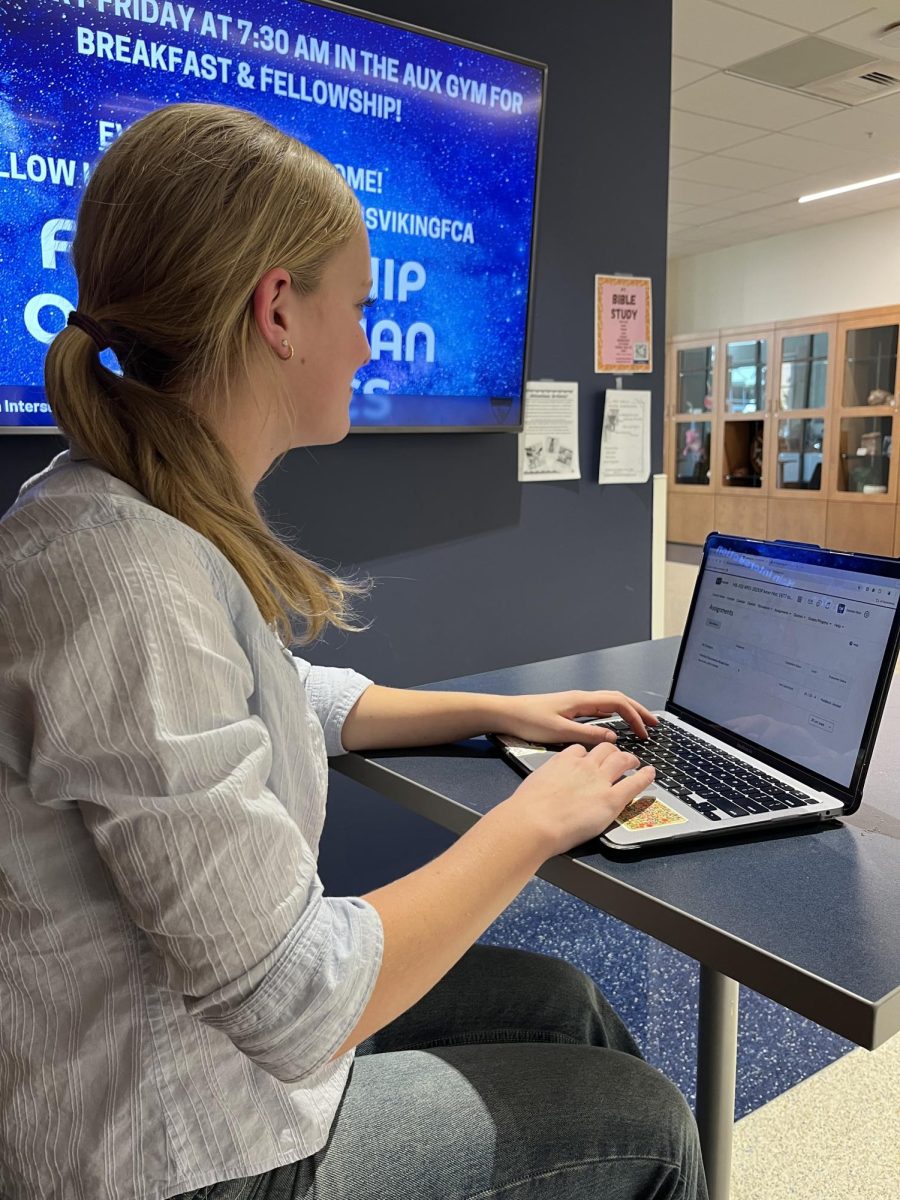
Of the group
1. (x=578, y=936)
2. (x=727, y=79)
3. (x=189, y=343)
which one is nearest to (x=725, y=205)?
(x=727, y=79)

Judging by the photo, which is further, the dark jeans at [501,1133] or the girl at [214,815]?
the dark jeans at [501,1133]

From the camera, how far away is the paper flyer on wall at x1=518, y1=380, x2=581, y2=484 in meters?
2.30

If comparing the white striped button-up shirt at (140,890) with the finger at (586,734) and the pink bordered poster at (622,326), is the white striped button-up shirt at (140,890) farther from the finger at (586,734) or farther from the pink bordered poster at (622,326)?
the pink bordered poster at (622,326)

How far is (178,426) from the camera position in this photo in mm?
751

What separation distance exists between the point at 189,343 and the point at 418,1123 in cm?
63

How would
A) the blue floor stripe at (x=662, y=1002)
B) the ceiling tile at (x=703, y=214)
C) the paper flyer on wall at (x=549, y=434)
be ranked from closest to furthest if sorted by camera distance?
1. the blue floor stripe at (x=662, y=1002)
2. the paper flyer on wall at (x=549, y=434)
3. the ceiling tile at (x=703, y=214)

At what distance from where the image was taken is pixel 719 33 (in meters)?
3.74

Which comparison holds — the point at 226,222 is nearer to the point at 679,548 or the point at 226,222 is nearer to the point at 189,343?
the point at 189,343

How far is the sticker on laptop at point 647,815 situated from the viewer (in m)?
0.87

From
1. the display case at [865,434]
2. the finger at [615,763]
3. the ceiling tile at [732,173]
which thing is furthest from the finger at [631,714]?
the display case at [865,434]

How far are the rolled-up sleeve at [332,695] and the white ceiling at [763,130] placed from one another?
332 cm

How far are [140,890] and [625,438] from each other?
2.07 metres

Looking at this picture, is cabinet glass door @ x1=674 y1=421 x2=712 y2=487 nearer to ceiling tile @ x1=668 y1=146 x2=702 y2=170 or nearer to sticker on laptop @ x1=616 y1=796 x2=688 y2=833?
ceiling tile @ x1=668 y1=146 x2=702 y2=170

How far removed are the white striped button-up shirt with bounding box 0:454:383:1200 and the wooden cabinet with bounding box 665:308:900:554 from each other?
6.62 metres
